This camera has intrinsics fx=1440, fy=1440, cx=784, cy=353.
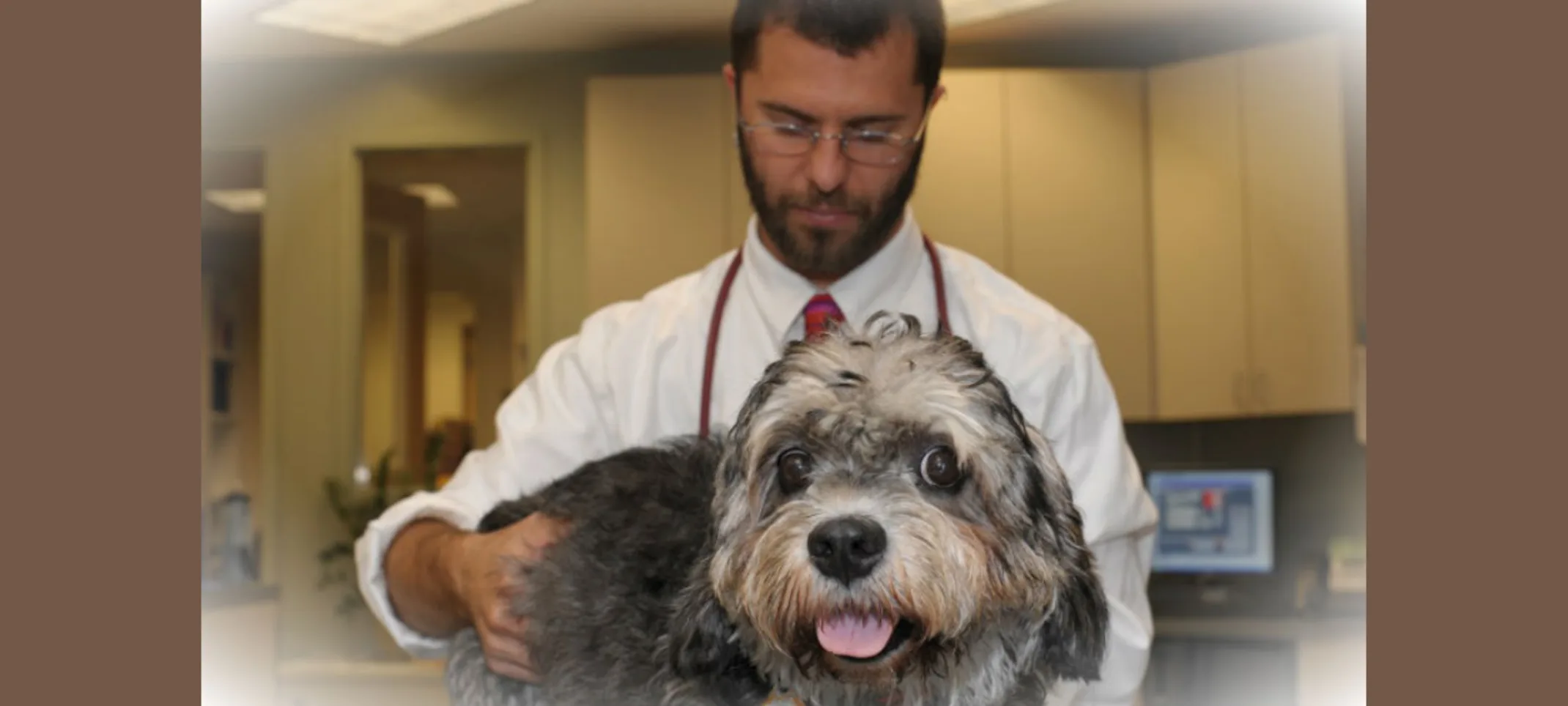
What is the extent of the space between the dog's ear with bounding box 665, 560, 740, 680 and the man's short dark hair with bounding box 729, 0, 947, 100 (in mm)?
634

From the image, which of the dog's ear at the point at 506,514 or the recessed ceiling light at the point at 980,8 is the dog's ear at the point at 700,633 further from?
the recessed ceiling light at the point at 980,8

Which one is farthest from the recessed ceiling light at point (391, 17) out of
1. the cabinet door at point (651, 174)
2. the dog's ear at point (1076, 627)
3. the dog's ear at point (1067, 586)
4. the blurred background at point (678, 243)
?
the dog's ear at point (1076, 627)

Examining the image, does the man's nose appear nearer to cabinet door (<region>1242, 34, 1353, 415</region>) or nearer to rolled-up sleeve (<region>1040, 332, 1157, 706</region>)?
rolled-up sleeve (<region>1040, 332, 1157, 706</region>)

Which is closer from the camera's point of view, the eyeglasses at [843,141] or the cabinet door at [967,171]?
the eyeglasses at [843,141]

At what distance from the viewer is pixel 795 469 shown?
1512 millimetres

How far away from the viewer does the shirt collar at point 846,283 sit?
71.6 inches

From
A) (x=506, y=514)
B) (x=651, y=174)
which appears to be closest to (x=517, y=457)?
(x=506, y=514)

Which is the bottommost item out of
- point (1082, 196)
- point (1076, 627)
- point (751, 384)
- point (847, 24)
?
point (1076, 627)

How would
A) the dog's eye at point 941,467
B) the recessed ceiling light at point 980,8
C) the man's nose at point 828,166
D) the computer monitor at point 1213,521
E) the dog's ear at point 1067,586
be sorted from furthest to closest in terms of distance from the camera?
the computer monitor at point 1213,521, the recessed ceiling light at point 980,8, the man's nose at point 828,166, the dog's ear at point 1067,586, the dog's eye at point 941,467

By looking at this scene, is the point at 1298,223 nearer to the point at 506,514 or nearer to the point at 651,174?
the point at 651,174

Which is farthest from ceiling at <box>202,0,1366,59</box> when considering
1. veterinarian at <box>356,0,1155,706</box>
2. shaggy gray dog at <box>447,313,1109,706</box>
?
shaggy gray dog at <box>447,313,1109,706</box>

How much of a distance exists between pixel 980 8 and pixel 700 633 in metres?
0.89

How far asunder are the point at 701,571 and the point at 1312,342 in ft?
3.02

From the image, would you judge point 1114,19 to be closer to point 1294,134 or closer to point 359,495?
point 1294,134
